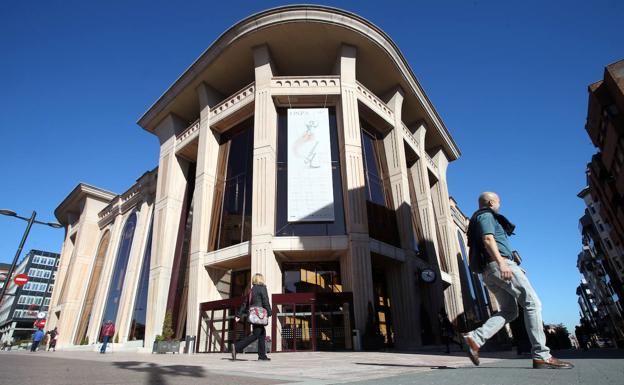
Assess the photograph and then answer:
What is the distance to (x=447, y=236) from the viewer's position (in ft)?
85.0

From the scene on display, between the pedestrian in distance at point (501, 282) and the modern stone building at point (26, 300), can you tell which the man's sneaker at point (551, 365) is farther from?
the modern stone building at point (26, 300)

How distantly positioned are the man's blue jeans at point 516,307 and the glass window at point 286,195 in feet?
40.1

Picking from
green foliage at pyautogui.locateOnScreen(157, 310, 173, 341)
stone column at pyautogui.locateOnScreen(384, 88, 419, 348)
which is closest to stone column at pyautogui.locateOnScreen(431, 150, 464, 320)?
stone column at pyautogui.locateOnScreen(384, 88, 419, 348)

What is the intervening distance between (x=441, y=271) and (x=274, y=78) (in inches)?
609

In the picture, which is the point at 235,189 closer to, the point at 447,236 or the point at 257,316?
the point at 257,316

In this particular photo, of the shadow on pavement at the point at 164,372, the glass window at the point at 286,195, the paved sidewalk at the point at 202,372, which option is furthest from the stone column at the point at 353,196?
the shadow on pavement at the point at 164,372

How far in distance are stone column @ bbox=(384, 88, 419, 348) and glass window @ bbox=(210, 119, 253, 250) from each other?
8.13m

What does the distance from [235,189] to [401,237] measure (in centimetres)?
951

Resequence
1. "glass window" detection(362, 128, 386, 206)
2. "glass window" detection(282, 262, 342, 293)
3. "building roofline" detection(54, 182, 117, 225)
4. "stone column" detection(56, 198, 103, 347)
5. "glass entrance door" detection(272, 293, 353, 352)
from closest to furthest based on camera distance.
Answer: "glass entrance door" detection(272, 293, 353, 352) < "glass window" detection(282, 262, 342, 293) < "glass window" detection(362, 128, 386, 206) < "stone column" detection(56, 198, 103, 347) < "building roofline" detection(54, 182, 117, 225)

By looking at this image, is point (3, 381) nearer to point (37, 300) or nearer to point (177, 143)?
point (177, 143)

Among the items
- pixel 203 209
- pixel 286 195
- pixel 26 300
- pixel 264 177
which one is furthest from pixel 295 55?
pixel 26 300

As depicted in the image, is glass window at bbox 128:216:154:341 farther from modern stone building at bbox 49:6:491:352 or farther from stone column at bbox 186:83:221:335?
stone column at bbox 186:83:221:335

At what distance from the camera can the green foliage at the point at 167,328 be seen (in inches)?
647

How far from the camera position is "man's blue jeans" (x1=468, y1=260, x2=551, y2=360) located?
3457 millimetres
